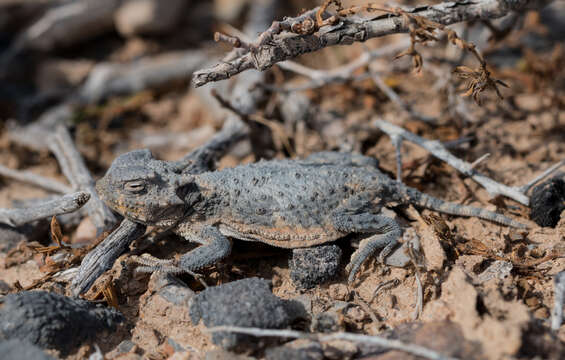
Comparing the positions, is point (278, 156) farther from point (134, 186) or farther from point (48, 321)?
point (48, 321)

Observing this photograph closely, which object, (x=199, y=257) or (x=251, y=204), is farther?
(x=251, y=204)

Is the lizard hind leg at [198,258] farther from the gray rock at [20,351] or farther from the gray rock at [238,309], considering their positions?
the gray rock at [20,351]

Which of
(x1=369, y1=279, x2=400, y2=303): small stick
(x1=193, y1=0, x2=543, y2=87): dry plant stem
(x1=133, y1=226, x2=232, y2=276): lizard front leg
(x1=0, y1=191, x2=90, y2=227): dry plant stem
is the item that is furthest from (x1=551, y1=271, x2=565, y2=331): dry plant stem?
(x1=0, y1=191, x2=90, y2=227): dry plant stem

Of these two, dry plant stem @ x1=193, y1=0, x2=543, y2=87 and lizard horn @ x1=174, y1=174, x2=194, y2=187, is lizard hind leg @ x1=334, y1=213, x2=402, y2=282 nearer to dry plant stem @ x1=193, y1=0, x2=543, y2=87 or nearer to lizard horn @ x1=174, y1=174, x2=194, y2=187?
lizard horn @ x1=174, y1=174, x2=194, y2=187

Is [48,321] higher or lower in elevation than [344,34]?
lower

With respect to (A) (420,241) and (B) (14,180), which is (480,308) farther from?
(B) (14,180)

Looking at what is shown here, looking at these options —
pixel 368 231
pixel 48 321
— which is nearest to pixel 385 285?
pixel 368 231
